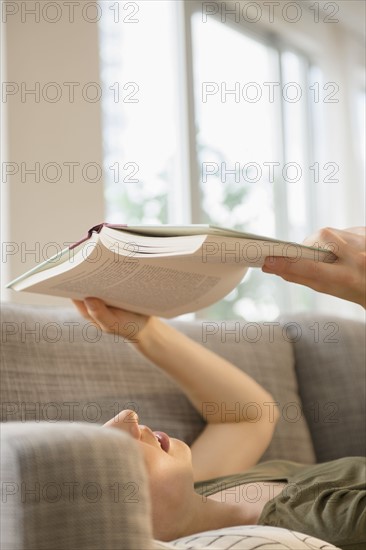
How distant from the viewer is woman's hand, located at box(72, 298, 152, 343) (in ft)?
5.04

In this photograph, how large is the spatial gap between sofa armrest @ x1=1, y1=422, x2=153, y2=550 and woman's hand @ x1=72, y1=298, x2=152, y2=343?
2.67 ft

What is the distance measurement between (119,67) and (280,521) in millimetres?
2539

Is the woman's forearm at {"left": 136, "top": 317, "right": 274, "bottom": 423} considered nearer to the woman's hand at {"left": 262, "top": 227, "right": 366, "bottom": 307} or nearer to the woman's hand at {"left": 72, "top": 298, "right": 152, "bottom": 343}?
the woman's hand at {"left": 72, "top": 298, "right": 152, "bottom": 343}

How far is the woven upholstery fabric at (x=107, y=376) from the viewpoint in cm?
150

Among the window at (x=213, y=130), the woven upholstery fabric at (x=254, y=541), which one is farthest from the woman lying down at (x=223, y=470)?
the window at (x=213, y=130)

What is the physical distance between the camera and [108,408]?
160cm

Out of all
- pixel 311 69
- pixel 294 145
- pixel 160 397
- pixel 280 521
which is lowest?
pixel 280 521

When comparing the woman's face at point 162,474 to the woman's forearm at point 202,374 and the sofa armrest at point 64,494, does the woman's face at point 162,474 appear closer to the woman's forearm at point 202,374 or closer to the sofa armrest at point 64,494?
the woman's forearm at point 202,374

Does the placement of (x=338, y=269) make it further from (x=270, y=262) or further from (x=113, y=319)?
(x=113, y=319)

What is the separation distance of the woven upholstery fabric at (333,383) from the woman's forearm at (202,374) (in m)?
0.21

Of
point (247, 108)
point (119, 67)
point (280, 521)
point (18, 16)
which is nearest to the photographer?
point (280, 521)

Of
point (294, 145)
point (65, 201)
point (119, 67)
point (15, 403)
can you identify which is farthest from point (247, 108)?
point (15, 403)

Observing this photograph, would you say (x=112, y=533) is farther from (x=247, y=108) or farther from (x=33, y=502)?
(x=247, y=108)

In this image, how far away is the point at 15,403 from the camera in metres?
1.45
